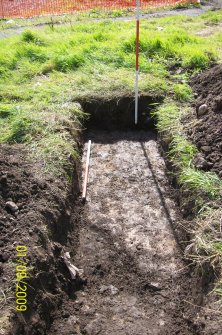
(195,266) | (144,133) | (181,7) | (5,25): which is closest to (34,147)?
(144,133)

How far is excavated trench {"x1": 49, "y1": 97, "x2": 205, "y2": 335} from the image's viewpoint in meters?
3.58

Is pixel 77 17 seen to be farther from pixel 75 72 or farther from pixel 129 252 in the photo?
pixel 129 252

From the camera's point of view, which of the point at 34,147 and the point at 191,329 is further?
the point at 34,147

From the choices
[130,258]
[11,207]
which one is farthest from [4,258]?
[130,258]

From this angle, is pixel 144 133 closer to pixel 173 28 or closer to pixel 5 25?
pixel 173 28

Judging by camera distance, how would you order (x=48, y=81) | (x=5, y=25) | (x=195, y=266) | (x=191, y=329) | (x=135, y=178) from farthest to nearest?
1. (x=5, y=25)
2. (x=48, y=81)
3. (x=135, y=178)
4. (x=195, y=266)
5. (x=191, y=329)

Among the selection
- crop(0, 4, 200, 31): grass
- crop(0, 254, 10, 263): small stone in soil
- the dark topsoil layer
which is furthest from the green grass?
crop(0, 4, 200, 31): grass

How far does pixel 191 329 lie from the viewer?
11.4 ft

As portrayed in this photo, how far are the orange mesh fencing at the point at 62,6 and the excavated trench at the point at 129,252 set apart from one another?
22.6 feet

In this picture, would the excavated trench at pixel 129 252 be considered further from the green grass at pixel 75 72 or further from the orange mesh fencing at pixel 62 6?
the orange mesh fencing at pixel 62 6

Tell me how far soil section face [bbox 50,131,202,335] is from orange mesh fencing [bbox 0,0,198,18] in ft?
25.1

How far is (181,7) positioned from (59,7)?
3804 millimetres

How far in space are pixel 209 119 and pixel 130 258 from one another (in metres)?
2.27

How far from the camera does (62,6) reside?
1232 centimetres
